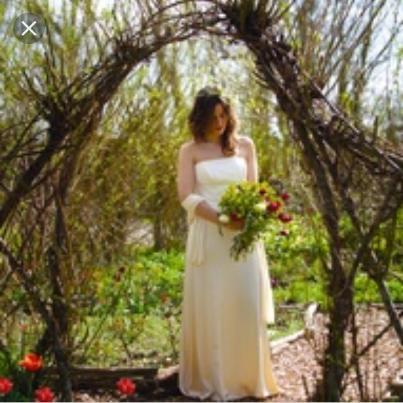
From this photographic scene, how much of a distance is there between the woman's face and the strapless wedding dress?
0.20 m

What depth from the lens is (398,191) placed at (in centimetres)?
456

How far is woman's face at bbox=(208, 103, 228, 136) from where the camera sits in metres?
5.76

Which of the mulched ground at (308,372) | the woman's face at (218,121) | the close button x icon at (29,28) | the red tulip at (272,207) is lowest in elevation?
the mulched ground at (308,372)

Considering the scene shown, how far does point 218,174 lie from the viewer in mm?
5926

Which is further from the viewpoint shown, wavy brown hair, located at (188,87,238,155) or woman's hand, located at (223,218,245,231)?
Answer: wavy brown hair, located at (188,87,238,155)

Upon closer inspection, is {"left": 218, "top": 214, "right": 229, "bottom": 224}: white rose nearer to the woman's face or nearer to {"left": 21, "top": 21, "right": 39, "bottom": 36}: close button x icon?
the woman's face

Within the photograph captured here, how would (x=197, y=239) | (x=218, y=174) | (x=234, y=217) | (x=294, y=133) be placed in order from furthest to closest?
(x=197, y=239)
(x=218, y=174)
(x=234, y=217)
(x=294, y=133)

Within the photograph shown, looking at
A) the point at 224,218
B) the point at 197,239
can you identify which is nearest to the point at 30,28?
the point at 197,239

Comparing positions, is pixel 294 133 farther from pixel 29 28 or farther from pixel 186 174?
pixel 29 28

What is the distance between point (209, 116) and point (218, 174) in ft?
1.13

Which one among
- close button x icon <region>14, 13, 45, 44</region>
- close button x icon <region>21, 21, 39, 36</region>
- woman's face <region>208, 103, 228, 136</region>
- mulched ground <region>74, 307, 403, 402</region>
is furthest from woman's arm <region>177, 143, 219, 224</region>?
close button x icon <region>21, 21, 39, 36</region>

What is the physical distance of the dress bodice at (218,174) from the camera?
593 cm

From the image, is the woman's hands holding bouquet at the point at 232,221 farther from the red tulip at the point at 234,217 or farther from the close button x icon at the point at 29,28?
the close button x icon at the point at 29,28

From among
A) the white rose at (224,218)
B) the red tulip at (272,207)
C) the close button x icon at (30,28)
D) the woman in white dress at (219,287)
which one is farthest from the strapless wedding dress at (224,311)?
the close button x icon at (30,28)
